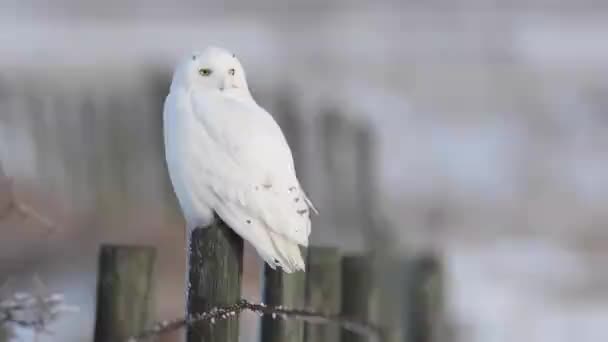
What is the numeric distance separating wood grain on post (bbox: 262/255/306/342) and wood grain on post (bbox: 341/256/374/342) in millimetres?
126

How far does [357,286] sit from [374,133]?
42 centimetres

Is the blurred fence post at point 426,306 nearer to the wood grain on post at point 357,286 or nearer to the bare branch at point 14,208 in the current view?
the wood grain on post at point 357,286

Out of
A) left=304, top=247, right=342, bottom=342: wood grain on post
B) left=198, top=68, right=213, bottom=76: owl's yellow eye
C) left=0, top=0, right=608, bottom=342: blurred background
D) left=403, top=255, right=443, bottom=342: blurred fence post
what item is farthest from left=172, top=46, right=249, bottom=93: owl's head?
left=0, top=0, right=608, bottom=342: blurred background

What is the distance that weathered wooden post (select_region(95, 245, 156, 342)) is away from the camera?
0.72 meters

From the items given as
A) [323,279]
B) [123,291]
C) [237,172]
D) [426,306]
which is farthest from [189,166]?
[426,306]

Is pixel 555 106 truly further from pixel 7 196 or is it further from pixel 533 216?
pixel 7 196

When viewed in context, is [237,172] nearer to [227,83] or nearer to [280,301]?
[227,83]

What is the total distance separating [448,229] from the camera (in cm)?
130

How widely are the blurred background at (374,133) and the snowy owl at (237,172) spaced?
23.8 inches

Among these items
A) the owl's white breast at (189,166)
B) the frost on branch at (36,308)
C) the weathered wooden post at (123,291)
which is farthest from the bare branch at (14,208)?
the owl's white breast at (189,166)

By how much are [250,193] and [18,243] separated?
75 cm

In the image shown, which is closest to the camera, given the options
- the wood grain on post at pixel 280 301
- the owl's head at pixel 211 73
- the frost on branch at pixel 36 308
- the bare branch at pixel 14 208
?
the owl's head at pixel 211 73

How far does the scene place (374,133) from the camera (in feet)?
4.40

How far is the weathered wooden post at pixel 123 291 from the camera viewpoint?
72 cm
